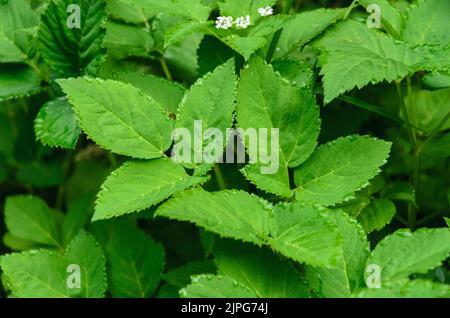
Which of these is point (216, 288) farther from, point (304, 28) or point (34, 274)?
point (304, 28)

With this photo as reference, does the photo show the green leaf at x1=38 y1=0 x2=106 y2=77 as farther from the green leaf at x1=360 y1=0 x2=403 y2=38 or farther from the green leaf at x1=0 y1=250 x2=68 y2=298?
the green leaf at x1=360 y1=0 x2=403 y2=38

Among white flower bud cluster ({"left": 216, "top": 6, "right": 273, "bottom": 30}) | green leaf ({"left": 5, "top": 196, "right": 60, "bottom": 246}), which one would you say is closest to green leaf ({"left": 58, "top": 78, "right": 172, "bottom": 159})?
white flower bud cluster ({"left": 216, "top": 6, "right": 273, "bottom": 30})

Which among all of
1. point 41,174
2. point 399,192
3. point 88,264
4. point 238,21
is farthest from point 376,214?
point 41,174

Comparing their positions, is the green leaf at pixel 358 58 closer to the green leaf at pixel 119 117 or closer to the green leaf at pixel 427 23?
the green leaf at pixel 427 23

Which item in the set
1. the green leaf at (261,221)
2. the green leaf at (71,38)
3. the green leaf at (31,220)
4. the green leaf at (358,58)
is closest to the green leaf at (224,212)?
the green leaf at (261,221)

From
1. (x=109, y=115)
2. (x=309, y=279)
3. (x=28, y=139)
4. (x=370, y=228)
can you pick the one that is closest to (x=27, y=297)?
(x=109, y=115)
